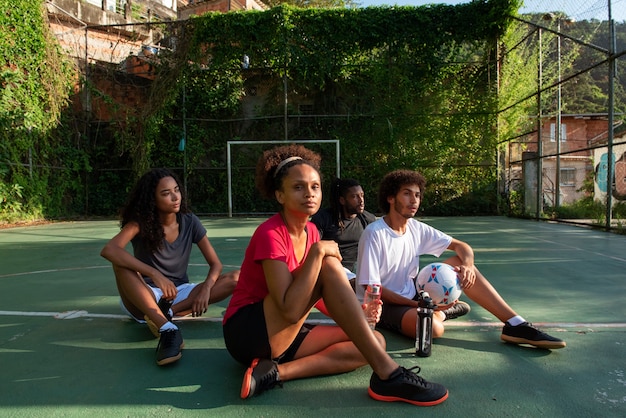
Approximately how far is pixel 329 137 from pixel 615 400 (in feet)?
41.5

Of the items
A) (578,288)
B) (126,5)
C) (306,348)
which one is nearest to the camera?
(306,348)

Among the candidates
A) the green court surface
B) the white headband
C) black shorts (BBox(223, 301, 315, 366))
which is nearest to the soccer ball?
the green court surface

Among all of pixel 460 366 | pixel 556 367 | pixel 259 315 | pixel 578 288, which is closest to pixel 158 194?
pixel 259 315

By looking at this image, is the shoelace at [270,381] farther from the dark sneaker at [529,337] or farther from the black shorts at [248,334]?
the dark sneaker at [529,337]

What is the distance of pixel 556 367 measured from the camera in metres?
2.23

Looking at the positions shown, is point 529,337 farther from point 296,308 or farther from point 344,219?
point 344,219

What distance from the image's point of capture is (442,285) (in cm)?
250

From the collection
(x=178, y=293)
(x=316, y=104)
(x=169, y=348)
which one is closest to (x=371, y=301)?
(x=169, y=348)

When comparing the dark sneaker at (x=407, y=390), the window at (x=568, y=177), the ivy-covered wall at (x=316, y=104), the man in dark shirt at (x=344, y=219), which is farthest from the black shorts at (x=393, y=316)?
the window at (x=568, y=177)

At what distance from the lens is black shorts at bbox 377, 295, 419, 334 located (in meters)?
2.65

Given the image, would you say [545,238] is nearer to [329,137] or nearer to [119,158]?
[329,137]

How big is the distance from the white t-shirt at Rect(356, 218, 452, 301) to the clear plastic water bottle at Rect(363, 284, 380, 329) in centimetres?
7

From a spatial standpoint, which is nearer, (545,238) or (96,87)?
(545,238)

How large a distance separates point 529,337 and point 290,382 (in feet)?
4.28
